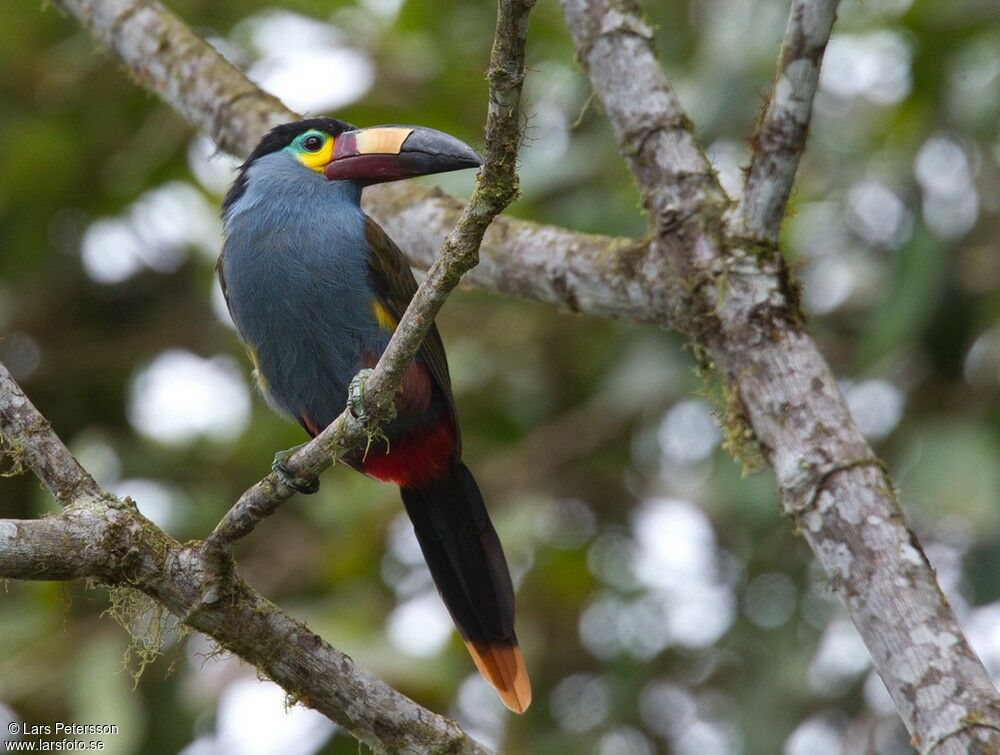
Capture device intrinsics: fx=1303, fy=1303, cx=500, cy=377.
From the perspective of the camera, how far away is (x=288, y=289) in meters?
3.39

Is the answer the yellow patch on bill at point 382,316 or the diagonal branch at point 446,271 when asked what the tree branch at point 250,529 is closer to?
the diagonal branch at point 446,271

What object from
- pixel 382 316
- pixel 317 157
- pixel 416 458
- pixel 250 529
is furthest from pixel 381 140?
pixel 250 529

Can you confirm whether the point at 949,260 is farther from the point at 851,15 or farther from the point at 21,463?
the point at 21,463

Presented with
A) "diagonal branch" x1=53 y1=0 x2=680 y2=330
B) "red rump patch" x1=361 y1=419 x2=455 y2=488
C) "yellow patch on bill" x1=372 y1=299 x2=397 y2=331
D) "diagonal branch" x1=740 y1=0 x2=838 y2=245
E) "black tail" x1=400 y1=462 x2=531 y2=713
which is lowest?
"black tail" x1=400 y1=462 x2=531 y2=713

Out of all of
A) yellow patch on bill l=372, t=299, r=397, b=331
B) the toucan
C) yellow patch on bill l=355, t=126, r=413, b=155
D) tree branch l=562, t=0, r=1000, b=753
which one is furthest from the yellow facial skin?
tree branch l=562, t=0, r=1000, b=753

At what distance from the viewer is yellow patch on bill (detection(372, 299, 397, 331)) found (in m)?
3.44

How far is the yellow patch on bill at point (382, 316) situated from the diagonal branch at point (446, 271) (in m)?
0.79

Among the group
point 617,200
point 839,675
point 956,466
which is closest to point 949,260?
point 956,466

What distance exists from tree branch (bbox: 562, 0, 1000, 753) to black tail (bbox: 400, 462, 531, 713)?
2.63ft

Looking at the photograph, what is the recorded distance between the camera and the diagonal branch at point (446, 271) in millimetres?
2275

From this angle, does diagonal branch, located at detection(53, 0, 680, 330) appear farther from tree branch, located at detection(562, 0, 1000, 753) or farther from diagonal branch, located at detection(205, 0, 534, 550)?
diagonal branch, located at detection(205, 0, 534, 550)

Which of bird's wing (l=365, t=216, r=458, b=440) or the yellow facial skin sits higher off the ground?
the yellow facial skin

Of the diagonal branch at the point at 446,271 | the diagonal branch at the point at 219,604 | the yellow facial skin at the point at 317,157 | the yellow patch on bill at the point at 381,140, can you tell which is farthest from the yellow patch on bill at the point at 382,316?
the diagonal branch at the point at 219,604

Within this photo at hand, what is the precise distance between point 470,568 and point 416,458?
1.10 ft
